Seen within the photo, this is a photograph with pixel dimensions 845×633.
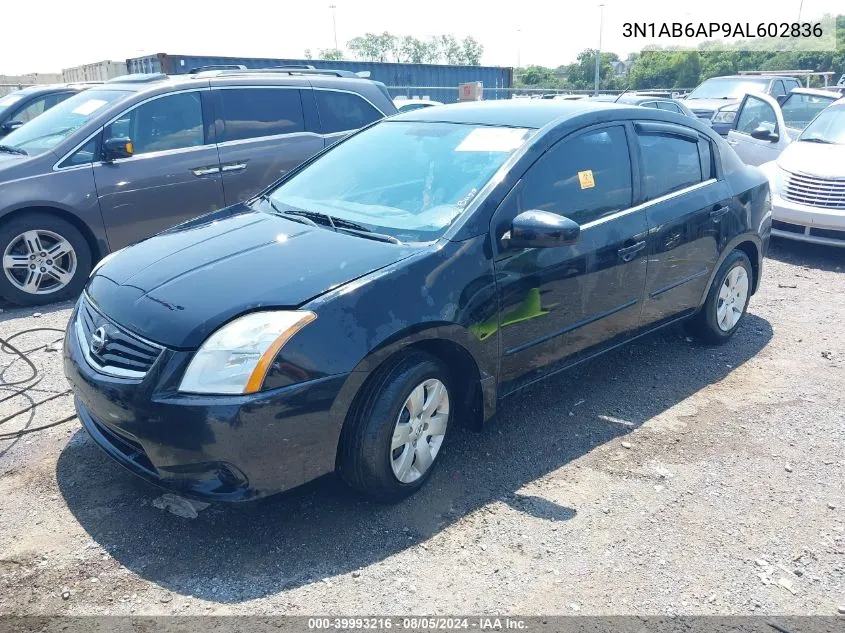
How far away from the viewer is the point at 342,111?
753 centimetres

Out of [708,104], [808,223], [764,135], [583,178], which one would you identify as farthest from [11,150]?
[708,104]

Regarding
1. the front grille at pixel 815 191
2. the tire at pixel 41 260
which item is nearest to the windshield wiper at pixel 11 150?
the tire at pixel 41 260

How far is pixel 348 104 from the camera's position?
7559mm

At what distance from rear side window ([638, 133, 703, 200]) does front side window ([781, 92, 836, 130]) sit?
868 centimetres

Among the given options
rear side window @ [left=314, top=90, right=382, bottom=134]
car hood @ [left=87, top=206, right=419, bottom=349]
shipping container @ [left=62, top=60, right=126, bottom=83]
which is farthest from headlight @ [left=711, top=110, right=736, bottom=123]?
shipping container @ [left=62, top=60, right=126, bottom=83]

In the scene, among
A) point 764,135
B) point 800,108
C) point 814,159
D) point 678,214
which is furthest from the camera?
point 800,108

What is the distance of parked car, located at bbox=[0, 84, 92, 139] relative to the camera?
9781mm

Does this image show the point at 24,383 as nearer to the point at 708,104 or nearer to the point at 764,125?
the point at 764,125

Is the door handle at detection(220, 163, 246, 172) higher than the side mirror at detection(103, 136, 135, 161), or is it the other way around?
the side mirror at detection(103, 136, 135, 161)

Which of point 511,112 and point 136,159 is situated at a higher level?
point 511,112

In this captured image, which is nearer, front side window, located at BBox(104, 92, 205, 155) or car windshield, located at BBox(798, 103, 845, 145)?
front side window, located at BBox(104, 92, 205, 155)

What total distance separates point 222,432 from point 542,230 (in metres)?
1.70

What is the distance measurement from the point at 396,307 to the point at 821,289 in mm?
5507

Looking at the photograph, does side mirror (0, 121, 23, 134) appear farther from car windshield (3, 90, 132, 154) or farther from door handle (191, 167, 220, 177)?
door handle (191, 167, 220, 177)
